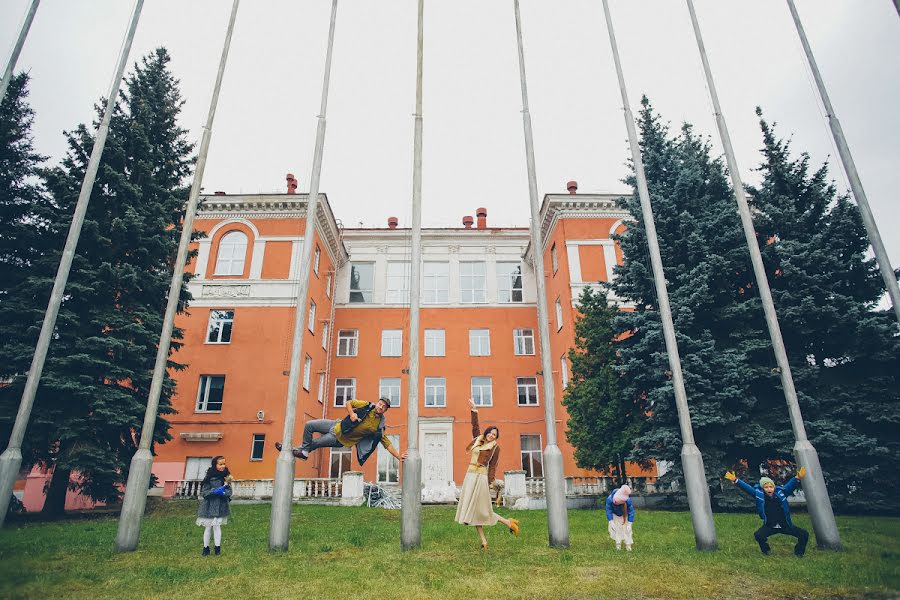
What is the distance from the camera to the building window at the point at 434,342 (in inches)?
1248

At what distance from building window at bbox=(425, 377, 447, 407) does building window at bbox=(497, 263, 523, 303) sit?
6.80m

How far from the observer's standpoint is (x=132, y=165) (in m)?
17.0

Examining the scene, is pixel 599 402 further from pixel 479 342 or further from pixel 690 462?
pixel 479 342

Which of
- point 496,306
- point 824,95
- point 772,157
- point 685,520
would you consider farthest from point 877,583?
point 496,306

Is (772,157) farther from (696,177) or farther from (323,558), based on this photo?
(323,558)

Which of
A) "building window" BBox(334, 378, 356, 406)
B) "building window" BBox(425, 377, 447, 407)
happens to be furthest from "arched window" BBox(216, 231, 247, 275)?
"building window" BBox(425, 377, 447, 407)

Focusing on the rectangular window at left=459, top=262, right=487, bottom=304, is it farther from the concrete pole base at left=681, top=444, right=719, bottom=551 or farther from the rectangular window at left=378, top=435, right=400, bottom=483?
the concrete pole base at left=681, top=444, right=719, bottom=551

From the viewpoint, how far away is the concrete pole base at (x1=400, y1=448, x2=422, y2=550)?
26.2 ft

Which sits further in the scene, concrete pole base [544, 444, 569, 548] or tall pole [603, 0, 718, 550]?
concrete pole base [544, 444, 569, 548]

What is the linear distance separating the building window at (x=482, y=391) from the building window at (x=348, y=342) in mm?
7932

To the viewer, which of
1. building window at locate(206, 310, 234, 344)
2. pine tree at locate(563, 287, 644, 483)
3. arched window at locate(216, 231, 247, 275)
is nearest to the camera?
pine tree at locate(563, 287, 644, 483)

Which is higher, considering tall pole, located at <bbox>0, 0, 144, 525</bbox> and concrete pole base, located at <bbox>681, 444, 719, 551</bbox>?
tall pole, located at <bbox>0, 0, 144, 525</bbox>

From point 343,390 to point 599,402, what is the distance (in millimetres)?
17505

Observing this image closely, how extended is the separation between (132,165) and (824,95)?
19905 millimetres
